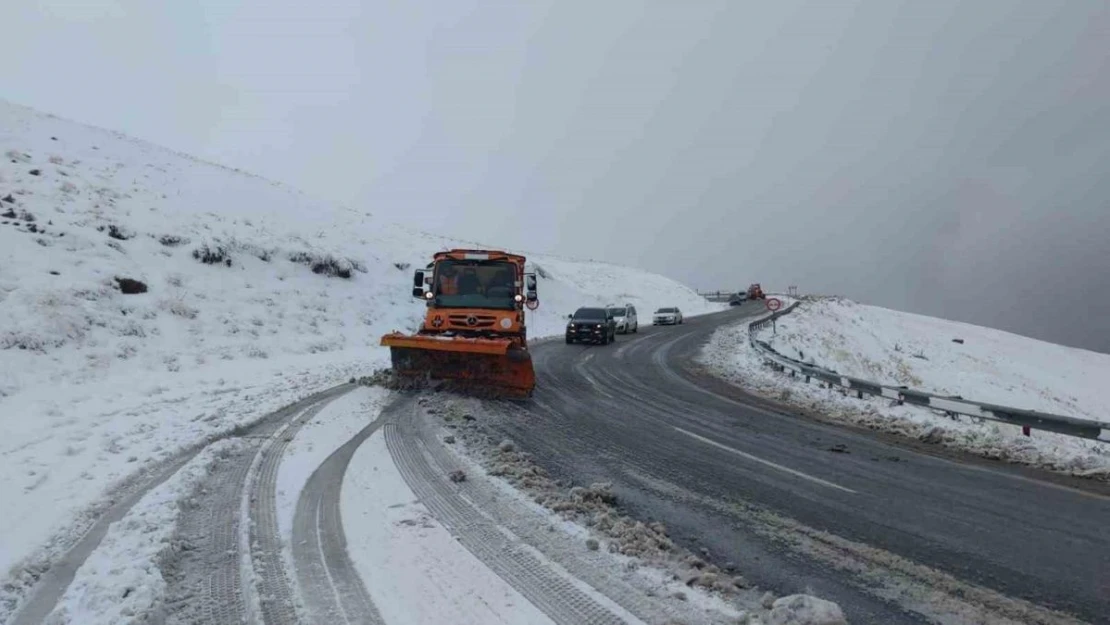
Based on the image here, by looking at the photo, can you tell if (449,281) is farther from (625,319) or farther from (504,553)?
(625,319)

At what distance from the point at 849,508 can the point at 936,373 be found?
28478 mm

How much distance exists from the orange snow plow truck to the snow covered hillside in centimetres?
256

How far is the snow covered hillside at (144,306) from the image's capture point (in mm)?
7805

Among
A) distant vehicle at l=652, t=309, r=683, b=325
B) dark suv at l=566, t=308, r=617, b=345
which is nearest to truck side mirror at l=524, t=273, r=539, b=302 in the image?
dark suv at l=566, t=308, r=617, b=345

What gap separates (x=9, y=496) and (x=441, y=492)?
13.6 ft

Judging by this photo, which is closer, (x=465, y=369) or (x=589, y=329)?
(x=465, y=369)

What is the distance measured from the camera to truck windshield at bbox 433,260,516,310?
12984mm

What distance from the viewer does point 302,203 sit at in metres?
→ 35.7

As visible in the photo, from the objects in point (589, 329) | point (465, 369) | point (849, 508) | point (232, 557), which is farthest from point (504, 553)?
point (589, 329)

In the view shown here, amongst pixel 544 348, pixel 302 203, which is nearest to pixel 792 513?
pixel 544 348

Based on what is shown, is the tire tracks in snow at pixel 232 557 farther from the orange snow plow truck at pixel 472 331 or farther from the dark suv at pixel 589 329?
the dark suv at pixel 589 329

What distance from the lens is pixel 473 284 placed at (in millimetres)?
13125

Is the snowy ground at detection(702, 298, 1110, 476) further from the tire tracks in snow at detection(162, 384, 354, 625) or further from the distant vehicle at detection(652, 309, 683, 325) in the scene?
the tire tracks in snow at detection(162, 384, 354, 625)

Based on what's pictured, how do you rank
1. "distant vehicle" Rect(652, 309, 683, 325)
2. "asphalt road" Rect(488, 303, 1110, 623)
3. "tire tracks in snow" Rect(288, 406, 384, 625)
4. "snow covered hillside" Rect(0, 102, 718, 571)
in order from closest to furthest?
"tire tracks in snow" Rect(288, 406, 384, 625) → "asphalt road" Rect(488, 303, 1110, 623) → "snow covered hillside" Rect(0, 102, 718, 571) → "distant vehicle" Rect(652, 309, 683, 325)
